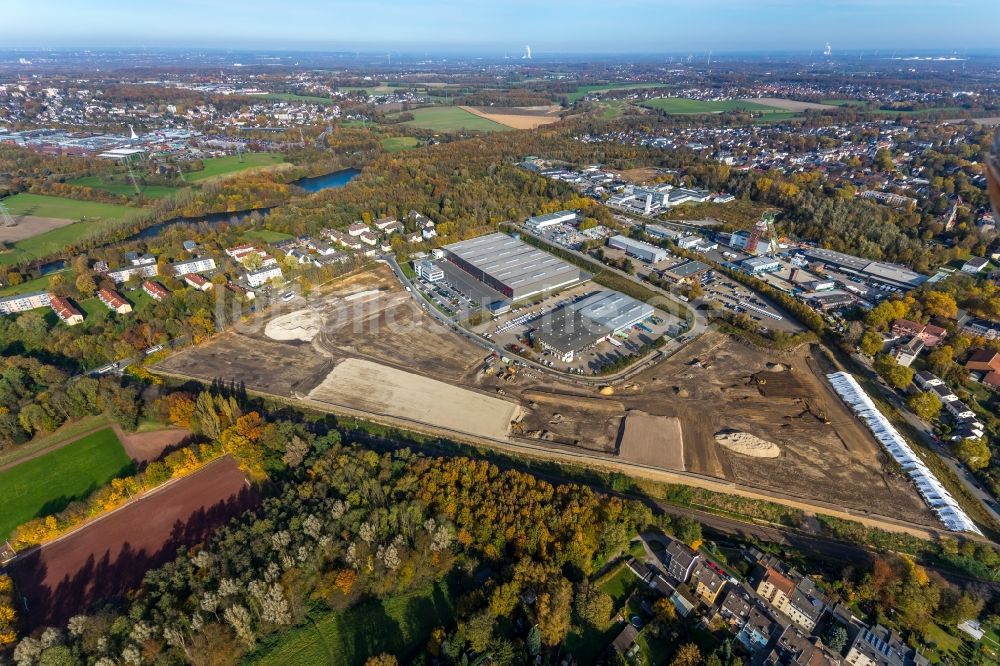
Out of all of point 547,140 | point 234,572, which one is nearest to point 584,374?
point 234,572

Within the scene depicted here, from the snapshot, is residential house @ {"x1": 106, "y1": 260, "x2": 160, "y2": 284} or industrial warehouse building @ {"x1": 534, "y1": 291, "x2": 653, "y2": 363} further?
residential house @ {"x1": 106, "y1": 260, "x2": 160, "y2": 284}

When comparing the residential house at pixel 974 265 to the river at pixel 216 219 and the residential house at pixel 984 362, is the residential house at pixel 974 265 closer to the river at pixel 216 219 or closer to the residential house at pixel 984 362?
the residential house at pixel 984 362

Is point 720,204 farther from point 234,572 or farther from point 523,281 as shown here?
point 234,572

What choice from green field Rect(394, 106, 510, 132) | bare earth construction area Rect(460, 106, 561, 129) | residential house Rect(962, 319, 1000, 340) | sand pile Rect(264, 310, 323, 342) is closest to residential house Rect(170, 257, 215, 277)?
sand pile Rect(264, 310, 323, 342)

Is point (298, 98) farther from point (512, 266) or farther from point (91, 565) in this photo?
point (91, 565)

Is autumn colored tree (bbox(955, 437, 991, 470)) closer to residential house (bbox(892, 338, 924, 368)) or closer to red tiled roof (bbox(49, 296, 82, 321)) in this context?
residential house (bbox(892, 338, 924, 368))

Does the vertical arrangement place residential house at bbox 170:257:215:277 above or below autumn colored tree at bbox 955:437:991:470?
above
